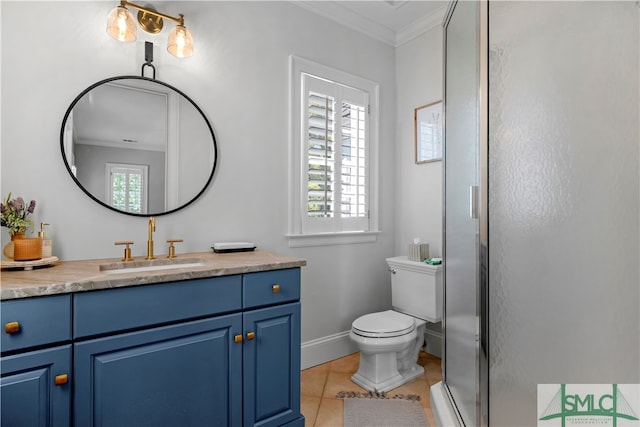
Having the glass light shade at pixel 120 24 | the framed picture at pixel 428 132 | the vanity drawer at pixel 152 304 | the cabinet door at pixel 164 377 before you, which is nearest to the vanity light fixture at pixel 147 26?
the glass light shade at pixel 120 24

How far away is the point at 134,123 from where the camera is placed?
68.9 inches

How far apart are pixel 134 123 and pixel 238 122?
565 mm

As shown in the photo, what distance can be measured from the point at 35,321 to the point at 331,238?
1.71 metres

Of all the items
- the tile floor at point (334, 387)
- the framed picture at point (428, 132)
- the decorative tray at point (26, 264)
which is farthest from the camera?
the framed picture at point (428, 132)

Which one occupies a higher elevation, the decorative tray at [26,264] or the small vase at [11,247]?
the small vase at [11,247]

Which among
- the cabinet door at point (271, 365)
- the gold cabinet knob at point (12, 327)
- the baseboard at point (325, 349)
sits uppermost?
the gold cabinet knob at point (12, 327)

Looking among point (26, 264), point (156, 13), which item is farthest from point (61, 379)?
point (156, 13)

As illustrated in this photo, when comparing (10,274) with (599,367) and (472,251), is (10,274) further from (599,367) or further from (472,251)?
(599,367)

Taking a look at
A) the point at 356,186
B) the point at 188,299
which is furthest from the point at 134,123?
the point at 356,186

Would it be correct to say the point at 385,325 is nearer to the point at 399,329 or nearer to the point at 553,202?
the point at 399,329

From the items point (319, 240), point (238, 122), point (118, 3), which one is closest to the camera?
point (118, 3)

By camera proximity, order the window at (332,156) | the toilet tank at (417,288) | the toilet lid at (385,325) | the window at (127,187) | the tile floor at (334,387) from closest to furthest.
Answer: the window at (127,187)
the tile floor at (334,387)
the toilet lid at (385,325)
the toilet tank at (417,288)
the window at (332,156)

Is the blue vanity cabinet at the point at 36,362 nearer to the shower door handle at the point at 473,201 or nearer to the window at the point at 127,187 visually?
the window at the point at 127,187

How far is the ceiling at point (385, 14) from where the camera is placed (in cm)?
240
